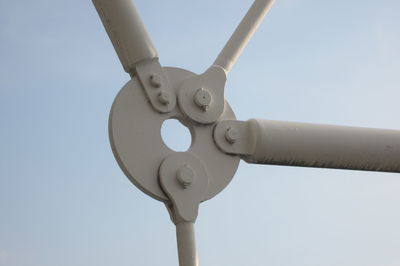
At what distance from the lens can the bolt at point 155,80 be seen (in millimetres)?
2004

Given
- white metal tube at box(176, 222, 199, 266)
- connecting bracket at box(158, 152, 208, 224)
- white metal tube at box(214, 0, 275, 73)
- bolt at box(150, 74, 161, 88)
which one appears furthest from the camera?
white metal tube at box(214, 0, 275, 73)

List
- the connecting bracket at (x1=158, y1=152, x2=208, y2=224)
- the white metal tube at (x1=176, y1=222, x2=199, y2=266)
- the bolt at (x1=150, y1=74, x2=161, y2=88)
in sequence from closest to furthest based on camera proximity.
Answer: the white metal tube at (x1=176, y1=222, x2=199, y2=266) → the connecting bracket at (x1=158, y1=152, x2=208, y2=224) → the bolt at (x1=150, y1=74, x2=161, y2=88)

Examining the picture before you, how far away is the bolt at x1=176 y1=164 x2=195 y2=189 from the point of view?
1.92m

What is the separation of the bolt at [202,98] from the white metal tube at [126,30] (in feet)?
0.61

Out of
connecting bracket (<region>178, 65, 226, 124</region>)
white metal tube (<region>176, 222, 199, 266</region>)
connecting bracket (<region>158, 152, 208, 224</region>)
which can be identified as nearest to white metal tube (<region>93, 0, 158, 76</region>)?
connecting bracket (<region>178, 65, 226, 124</region>)

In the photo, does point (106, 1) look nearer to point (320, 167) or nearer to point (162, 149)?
point (162, 149)

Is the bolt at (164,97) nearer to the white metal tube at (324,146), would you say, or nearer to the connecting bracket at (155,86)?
the connecting bracket at (155,86)

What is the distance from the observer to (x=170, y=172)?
76.0 inches

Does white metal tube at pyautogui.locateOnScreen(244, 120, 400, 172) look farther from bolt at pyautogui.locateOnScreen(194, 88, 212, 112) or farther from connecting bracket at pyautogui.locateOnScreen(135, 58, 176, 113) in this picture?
connecting bracket at pyautogui.locateOnScreen(135, 58, 176, 113)

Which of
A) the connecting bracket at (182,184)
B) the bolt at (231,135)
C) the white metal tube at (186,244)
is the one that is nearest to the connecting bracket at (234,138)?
the bolt at (231,135)

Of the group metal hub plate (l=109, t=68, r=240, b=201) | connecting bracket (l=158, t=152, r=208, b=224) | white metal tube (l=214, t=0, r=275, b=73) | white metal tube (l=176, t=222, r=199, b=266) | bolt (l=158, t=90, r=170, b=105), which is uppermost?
white metal tube (l=214, t=0, r=275, b=73)

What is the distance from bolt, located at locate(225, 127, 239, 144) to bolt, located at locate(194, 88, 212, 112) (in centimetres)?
10

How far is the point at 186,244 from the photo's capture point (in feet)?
6.00

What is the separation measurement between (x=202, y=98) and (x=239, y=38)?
289mm
